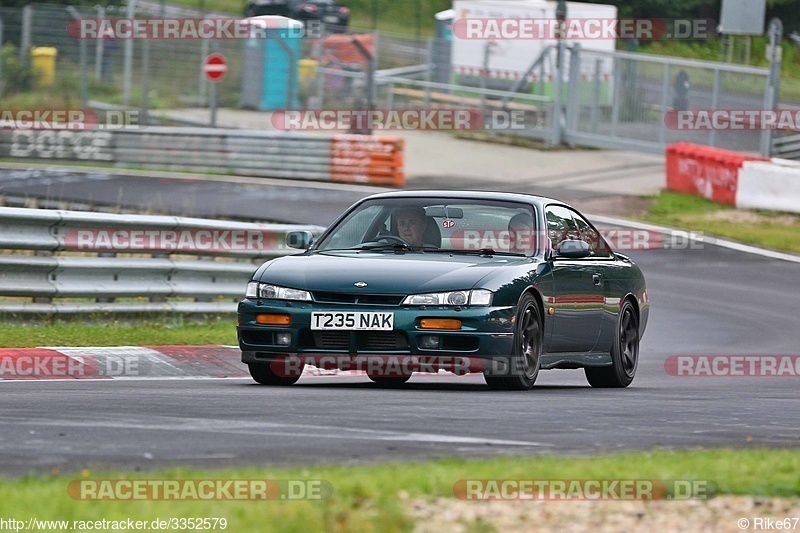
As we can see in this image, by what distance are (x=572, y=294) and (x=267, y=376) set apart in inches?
86.6

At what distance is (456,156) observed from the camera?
32.2m

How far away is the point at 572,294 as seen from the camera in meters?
10.4

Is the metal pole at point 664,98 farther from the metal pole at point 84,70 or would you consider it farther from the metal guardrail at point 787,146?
the metal pole at point 84,70

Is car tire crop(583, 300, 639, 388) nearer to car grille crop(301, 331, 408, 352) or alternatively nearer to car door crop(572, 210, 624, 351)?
car door crop(572, 210, 624, 351)

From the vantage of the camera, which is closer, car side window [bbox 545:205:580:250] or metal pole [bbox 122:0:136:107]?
car side window [bbox 545:205:580:250]

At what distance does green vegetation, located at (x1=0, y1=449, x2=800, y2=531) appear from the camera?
482 cm

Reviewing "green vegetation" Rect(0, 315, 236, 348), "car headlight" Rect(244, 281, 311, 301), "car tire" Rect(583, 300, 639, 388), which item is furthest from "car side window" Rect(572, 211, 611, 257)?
"green vegetation" Rect(0, 315, 236, 348)

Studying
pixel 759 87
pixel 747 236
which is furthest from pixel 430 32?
pixel 747 236

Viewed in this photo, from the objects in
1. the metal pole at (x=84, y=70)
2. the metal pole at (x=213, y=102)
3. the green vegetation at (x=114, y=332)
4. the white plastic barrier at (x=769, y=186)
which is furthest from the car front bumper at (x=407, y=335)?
the metal pole at (x=84, y=70)

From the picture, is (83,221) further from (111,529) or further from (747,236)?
(747,236)

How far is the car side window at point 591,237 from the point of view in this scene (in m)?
11.3

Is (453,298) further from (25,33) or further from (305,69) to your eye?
(25,33)

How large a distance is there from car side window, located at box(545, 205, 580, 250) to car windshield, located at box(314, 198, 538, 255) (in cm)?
22

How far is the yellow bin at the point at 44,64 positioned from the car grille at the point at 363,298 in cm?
2541
